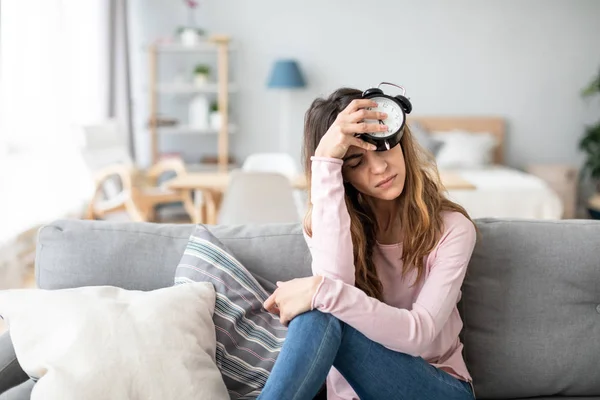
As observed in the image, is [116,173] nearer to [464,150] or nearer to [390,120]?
[464,150]

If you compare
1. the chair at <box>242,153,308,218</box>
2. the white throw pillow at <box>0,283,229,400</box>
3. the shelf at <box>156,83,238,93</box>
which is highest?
the shelf at <box>156,83,238,93</box>

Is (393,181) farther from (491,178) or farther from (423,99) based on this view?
(423,99)

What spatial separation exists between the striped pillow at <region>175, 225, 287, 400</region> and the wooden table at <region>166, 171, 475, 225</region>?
6.56ft

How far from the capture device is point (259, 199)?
122 inches

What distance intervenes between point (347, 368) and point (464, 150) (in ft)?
14.4

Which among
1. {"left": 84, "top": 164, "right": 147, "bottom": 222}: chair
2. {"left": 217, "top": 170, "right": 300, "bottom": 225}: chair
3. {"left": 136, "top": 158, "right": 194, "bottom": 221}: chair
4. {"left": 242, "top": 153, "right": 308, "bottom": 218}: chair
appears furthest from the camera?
{"left": 242, "top": 153, "right": 308, "bottom": 218}: chair

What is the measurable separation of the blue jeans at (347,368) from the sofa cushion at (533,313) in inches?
6.9

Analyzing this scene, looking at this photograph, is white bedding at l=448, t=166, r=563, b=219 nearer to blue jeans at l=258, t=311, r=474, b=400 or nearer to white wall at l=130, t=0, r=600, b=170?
white wall at l=130, t=0, r=600, b=170

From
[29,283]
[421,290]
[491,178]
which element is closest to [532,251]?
[421,290]

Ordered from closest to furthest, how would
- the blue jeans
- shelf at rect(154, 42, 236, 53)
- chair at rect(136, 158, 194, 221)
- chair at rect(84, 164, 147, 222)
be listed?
1. the blue jeans
2. chair at rect(84, 164, 147, 222)
3. chair at rect(136, 158, 194, 221)
4. shelf at rect(154, 42, 236, 53)

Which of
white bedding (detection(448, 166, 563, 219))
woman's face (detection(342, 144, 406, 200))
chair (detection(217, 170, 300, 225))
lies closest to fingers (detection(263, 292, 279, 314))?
woman's face (detection(342, 144, 406, 200))

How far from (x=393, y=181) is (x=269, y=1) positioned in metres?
4.75

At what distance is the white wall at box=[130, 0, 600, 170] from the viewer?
19.2 feet

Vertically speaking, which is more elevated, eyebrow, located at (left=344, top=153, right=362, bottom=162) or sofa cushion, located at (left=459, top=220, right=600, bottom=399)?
eyebrow, located at (left=344, top=153, right=362, bottom=162)
